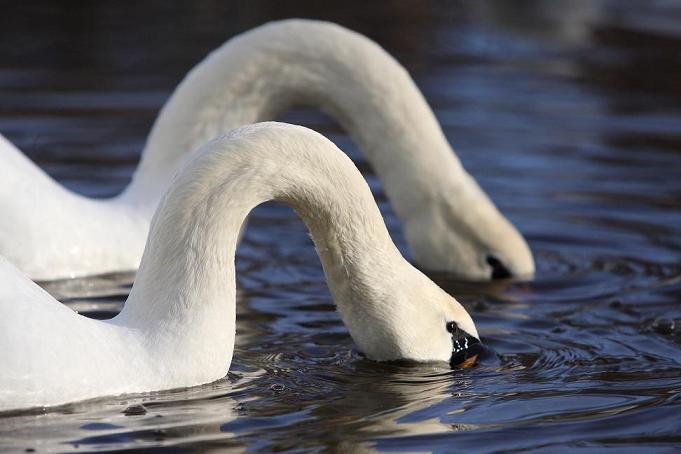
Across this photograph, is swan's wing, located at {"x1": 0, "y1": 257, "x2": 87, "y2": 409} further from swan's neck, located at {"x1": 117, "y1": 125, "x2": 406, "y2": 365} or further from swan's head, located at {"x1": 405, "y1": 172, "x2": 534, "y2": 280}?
swan's head, located at {"x1": 405, "y1": 172, "x2": 534, "y2": 280}

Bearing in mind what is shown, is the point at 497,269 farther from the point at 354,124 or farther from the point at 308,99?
the point at 308,99

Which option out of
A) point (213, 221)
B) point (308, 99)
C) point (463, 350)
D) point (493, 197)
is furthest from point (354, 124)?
point (213, 221)

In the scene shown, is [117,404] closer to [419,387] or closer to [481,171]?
[419,387]

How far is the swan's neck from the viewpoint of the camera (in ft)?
20.4

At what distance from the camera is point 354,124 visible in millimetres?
9469

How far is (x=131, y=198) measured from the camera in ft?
29.7

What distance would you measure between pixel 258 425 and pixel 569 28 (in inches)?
493

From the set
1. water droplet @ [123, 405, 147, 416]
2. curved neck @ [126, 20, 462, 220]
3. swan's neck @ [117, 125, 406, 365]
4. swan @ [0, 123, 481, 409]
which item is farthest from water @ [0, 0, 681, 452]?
curved neck @ [126, 20, 462, 220]

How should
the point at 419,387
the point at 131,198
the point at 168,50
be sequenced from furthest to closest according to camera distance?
1. the point at 168,50
2. the point at 131,198
3. the point at 419,387

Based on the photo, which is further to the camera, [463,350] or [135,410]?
[463,350]

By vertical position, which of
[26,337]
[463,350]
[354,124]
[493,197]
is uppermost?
[354,124]

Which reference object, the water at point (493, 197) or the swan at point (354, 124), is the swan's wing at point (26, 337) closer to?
the water at point (493, 197)

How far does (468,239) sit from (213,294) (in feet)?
10.5

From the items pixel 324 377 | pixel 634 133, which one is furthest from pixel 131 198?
pixel 634 133
